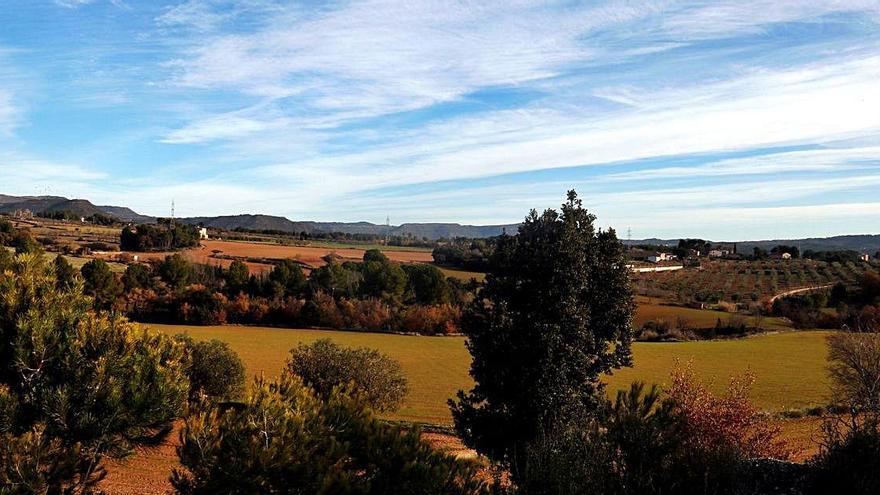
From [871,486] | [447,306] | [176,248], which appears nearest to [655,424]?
[871,486]

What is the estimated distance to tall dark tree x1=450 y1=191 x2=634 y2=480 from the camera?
1608cm

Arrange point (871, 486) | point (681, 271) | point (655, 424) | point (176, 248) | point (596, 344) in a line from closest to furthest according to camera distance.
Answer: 1. point (871, 486)
2. point (655, 424)
3. point (596, 344)
4. point (176, 248)
5. point (681, 271)

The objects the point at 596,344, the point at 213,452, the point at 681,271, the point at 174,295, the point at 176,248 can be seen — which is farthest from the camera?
the point at 681,271

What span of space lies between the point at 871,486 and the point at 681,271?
116m

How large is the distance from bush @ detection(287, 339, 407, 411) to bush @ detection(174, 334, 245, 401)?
3137 millimetres

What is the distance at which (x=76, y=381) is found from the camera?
13.8 m

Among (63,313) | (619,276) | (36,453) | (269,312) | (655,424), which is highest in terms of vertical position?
(619,276)

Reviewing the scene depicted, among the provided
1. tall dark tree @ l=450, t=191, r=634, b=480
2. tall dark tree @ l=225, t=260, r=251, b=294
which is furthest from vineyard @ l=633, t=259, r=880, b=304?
tall dark tree @ l=450, t=191, r=634, b=480

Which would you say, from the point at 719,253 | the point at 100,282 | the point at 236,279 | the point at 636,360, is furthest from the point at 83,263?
the point at 719,253

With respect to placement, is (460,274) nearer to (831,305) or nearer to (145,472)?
(831,305)

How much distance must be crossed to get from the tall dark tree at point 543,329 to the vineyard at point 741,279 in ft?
234

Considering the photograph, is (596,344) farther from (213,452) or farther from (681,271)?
(681,271)

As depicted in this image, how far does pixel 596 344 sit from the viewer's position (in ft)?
56.0

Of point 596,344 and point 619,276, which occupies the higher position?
point 619,276
